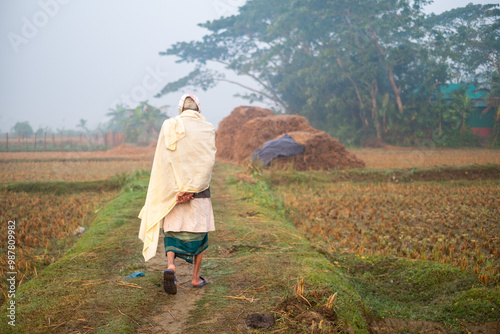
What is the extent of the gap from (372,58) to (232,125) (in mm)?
10543

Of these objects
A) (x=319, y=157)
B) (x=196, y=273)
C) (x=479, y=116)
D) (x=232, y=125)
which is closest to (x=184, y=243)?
(x=196, y=273)

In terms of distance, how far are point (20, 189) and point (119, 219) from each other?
5.01 m

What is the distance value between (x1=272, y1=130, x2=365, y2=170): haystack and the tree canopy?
39.4ft

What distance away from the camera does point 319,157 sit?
13.4m

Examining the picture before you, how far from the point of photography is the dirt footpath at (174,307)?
2814mm

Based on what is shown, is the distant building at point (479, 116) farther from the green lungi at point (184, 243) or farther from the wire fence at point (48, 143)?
the wire fence at point (48, 143)

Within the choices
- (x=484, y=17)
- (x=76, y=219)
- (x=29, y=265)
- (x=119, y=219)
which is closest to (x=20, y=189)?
(x=76, y=219)

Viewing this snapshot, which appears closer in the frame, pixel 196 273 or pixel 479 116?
pixel 196 273

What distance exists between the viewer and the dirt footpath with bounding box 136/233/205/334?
281 cm

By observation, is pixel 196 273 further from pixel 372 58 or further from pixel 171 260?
pixel 372 58

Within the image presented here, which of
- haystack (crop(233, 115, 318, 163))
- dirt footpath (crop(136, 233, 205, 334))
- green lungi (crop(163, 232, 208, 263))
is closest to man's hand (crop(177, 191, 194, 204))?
green lungi (crop(163, 232, 208, 263))

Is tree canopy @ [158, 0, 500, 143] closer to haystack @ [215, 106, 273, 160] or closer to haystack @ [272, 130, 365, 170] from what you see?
haystack @ [215, 106, 273, 160]

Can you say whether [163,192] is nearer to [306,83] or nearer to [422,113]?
[422,113]

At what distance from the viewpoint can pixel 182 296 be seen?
3.44 meters
